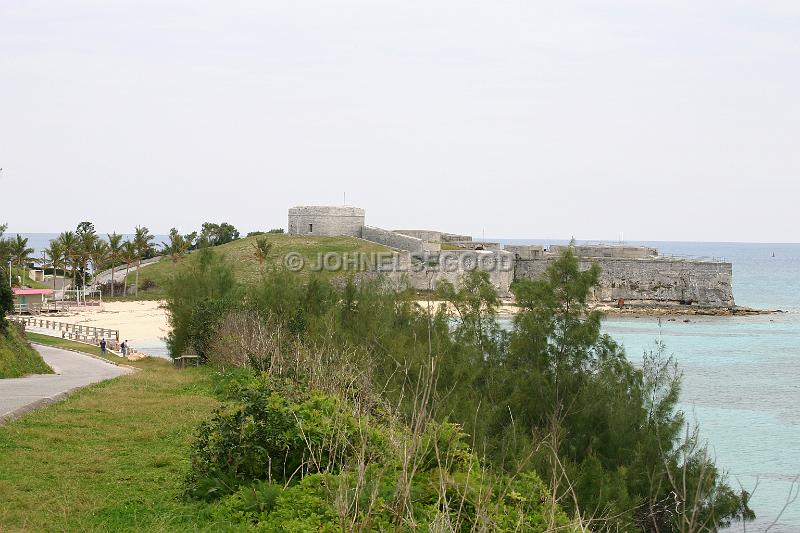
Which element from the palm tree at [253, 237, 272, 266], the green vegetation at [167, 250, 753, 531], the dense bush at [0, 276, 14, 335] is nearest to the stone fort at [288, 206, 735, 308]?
the palm tree at [253, 237, 272, 266]

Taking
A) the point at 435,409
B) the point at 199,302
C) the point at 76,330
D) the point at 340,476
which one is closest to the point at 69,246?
the point at 76,330

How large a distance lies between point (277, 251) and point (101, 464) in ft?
185

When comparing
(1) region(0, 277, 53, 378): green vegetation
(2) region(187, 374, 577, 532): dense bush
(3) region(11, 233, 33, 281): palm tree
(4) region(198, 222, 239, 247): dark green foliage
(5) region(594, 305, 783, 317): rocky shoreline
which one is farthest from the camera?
(4) region(198, 222, 239, 247): dark green foliage

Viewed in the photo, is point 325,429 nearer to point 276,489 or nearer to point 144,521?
point 276,489

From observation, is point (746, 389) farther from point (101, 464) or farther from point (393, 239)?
point (393, 239)

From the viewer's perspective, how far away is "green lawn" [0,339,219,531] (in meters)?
7.64

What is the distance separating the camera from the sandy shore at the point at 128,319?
46062 millimetres

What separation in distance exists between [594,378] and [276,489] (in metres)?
11.7

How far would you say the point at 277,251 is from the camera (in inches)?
2601

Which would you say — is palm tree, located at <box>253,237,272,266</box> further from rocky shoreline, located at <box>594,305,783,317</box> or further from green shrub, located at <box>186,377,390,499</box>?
green shrub, located at <box>186,377,390,499</box>

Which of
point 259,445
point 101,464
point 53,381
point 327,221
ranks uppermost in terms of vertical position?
point 327,221

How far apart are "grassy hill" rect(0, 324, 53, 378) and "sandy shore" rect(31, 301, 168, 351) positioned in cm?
1878

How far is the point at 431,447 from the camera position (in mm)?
7395

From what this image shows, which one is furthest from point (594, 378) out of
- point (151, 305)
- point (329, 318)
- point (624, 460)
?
point (151, 305)
